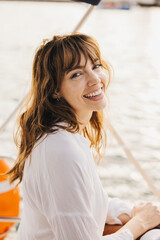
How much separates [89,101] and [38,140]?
171mm

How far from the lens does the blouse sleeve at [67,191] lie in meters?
0.86

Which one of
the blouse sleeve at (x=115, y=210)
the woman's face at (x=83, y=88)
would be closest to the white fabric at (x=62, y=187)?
the woman's face at (x=83, y=88)

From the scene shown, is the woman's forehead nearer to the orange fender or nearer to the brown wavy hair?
the brown wavy hair

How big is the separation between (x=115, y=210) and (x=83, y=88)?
0.40 metres

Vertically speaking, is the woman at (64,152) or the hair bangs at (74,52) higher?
the hair bangs at (74,52)

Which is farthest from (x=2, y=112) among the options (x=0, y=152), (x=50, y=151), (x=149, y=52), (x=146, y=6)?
(x=146, y=6)

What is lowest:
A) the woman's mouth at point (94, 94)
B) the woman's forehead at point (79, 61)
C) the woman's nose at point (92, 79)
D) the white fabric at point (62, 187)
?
the white fabric at point (62, 187)

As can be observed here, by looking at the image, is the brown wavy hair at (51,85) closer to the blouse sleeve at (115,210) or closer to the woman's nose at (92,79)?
the woman's nose at (92,79)

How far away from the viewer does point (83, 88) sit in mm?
1016

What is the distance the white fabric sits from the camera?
0.86 m

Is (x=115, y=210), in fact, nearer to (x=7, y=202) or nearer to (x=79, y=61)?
(x=79, y=61)

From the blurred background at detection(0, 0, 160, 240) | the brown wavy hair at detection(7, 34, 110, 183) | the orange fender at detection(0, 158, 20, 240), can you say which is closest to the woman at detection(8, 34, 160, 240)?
the brown wavy hair at detection(7, 34, 110, 183)

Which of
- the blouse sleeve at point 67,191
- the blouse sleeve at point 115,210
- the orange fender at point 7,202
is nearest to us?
the blouse sleeve at point 67,191

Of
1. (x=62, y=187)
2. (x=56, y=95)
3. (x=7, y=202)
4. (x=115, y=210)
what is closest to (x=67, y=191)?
(x=62, y=187)
